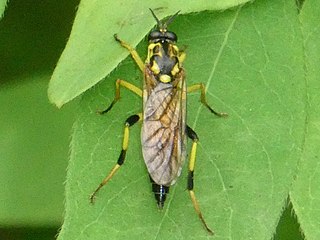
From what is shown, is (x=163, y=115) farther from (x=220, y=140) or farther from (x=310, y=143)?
(x=310, y=143)

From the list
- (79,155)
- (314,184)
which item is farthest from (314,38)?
(79,155)

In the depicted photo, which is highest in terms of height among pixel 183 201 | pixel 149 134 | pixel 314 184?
pixel 149 134

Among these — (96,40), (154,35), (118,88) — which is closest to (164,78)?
(154,35)

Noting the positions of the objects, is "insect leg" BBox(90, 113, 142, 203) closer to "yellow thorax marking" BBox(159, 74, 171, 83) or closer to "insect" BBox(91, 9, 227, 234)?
"insect" BBox(91, 9, 227, 234)

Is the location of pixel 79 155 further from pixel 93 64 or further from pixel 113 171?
pixel 93 64

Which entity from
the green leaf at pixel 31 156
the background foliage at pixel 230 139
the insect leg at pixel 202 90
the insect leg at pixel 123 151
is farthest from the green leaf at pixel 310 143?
the green leaf at pixel 31 156

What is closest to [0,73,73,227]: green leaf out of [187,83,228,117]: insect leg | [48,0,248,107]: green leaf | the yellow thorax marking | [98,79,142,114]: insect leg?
the yellow thorax marking

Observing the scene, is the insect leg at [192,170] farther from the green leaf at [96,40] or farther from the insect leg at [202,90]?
the green leaf at [96,40]
